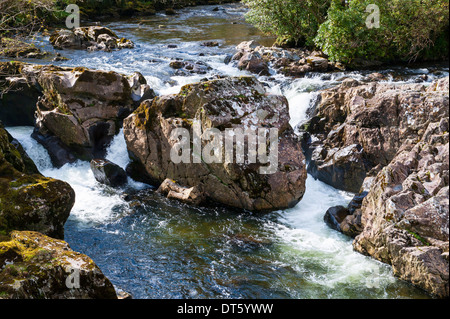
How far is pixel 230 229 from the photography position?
12.3m

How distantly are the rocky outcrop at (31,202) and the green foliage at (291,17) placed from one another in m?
19.8

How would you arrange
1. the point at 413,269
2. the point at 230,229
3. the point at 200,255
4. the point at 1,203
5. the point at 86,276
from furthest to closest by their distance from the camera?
the point at 230,229 < the point at 200,255 < the point at 1,203 < the point at 413,269 < the point at 86,276

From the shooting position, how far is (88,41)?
95.5ft

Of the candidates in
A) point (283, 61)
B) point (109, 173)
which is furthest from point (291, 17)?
point (109, 173)

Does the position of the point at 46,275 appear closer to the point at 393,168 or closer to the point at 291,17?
the point at 393,168

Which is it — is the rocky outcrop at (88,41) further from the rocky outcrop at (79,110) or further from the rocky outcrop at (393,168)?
the rocky outcrop at (393,168)

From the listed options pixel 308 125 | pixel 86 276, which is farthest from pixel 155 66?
pixel 86 276

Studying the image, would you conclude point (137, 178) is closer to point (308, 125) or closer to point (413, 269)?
point (308, 125)

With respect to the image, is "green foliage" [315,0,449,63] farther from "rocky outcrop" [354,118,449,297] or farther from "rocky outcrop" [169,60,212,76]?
"rocky outcrop" [354,118,449,297]

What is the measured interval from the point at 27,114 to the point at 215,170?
9949 millimetres

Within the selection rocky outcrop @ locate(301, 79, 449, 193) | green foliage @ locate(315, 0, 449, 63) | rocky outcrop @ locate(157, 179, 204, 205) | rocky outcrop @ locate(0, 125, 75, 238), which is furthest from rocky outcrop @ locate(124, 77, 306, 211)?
green foliage @ locate(315, 0, 449, 63)

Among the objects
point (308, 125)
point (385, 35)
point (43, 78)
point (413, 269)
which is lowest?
point (413, 269)

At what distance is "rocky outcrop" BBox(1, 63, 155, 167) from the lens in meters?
16.2

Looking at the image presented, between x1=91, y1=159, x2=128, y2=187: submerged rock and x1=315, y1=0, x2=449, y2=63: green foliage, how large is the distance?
1275cm
